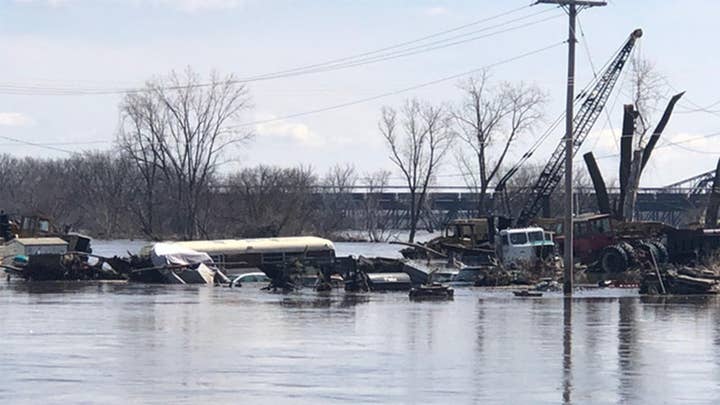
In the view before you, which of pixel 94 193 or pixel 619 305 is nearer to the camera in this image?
pixel 619 305

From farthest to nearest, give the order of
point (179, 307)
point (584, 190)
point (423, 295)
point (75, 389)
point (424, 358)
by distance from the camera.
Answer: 1. point (584, 190)
2. point (423, 295)
3. point (179, 307)
4. point (424, 358)
5. point (75, 389)

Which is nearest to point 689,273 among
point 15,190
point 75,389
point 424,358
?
point 424,358

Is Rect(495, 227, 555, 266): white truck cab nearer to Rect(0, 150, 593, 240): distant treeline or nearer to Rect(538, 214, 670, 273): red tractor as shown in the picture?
Rect(538, 214, 670, 273): red tractor

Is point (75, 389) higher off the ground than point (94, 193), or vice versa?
point (94, 193)

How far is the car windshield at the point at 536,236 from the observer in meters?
62.4

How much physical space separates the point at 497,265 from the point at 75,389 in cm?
4058

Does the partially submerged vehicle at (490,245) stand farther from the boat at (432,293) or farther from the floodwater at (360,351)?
the floodwater at (360,351)

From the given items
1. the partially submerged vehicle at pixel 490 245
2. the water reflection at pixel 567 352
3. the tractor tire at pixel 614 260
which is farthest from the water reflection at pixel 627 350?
the partially submerged vehicle at pixel 490 245

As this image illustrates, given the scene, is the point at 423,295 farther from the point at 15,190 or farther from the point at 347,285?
the point at 15,190

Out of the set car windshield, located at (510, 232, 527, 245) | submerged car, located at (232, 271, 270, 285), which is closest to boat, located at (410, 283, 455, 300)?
submerged car, located at (232, 271, 270, 285)

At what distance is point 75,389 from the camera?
20.0 meters

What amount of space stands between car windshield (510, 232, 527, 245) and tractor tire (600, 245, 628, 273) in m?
3.89

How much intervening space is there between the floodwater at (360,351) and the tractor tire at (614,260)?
51.0 feet

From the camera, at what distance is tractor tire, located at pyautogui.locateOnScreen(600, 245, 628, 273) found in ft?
195
